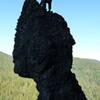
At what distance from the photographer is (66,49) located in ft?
147

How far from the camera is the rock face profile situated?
140 ft

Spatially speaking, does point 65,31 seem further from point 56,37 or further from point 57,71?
point 57,71

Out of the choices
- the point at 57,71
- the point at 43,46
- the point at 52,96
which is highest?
the point at 43,46

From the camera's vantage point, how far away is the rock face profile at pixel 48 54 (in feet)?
140

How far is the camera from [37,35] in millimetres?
43375

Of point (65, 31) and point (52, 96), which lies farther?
point (65, 31)

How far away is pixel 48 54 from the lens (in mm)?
43250

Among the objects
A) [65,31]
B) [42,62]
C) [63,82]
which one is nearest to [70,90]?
[63,82]

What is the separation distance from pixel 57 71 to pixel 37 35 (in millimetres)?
5822

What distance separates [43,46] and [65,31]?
4534mm

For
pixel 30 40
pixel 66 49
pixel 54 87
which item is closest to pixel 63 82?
pixel 54 87

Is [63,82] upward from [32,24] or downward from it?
downward

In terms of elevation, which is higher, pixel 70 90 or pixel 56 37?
pixel 56 37

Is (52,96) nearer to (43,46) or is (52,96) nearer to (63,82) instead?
(63,82)
